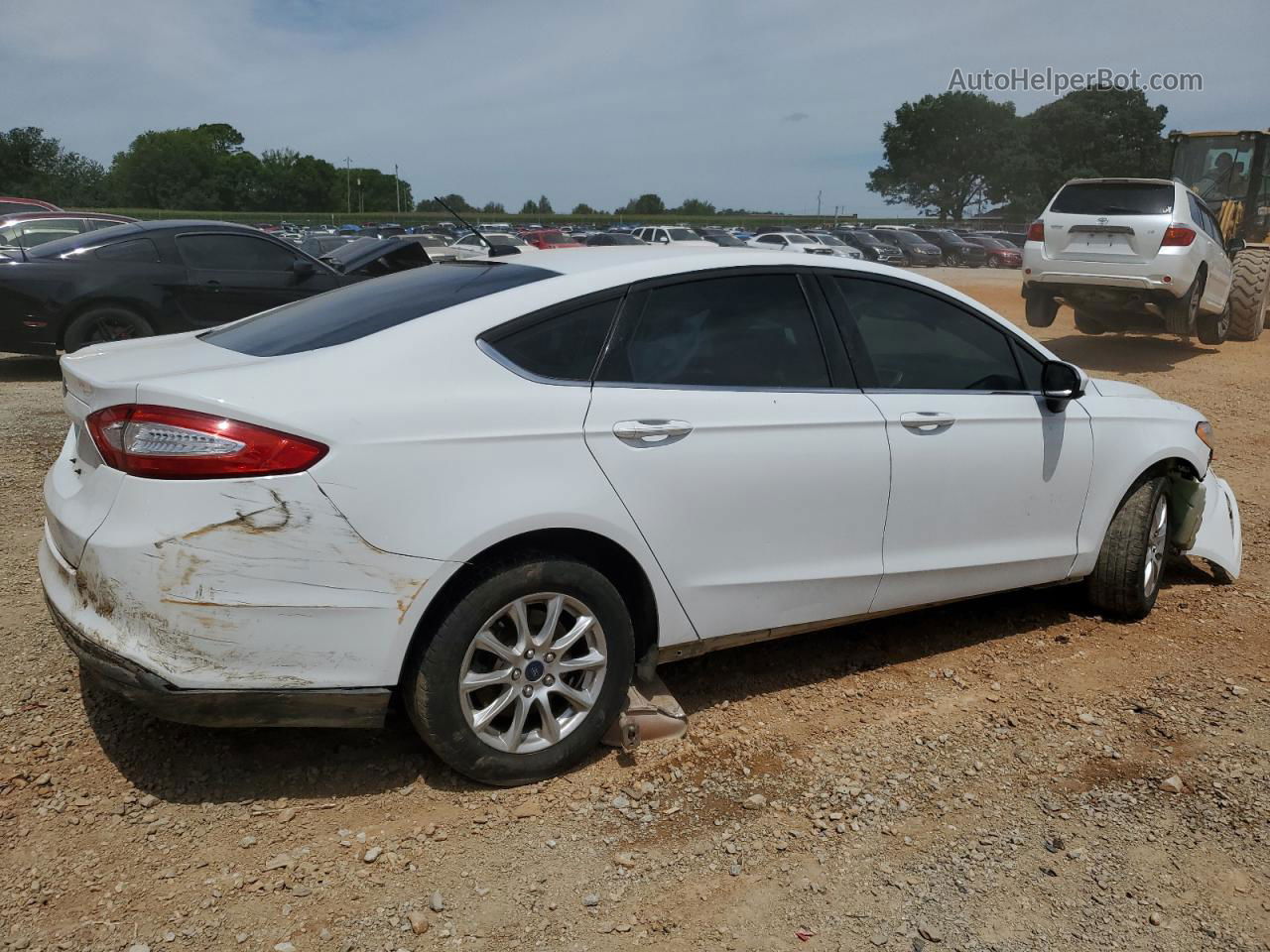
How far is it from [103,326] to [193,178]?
333 ft

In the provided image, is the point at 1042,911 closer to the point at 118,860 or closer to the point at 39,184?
the point at 118,860

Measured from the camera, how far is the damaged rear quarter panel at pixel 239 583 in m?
2.61

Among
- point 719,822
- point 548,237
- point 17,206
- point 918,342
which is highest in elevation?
point 17,206

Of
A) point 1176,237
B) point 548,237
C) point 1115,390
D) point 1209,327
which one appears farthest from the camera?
point 548,237

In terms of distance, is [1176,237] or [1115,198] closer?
[1176,237]

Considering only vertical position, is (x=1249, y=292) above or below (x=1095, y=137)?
below

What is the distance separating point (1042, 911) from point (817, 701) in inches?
48.8

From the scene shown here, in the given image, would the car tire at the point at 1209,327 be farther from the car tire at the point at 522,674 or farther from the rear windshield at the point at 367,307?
the car tire at the point at 522,674

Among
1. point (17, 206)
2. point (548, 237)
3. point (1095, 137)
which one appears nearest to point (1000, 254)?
point (548, 237)

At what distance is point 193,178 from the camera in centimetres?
9969

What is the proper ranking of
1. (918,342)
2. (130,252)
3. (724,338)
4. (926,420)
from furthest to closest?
(130,252) < (918,342) < (926,420) < (724,338)

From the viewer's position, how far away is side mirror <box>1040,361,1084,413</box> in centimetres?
408

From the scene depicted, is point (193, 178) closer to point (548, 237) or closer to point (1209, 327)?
point (548, 237)

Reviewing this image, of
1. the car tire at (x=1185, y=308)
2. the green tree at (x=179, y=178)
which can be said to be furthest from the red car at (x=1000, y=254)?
the green tree at (x=179, y=178)
